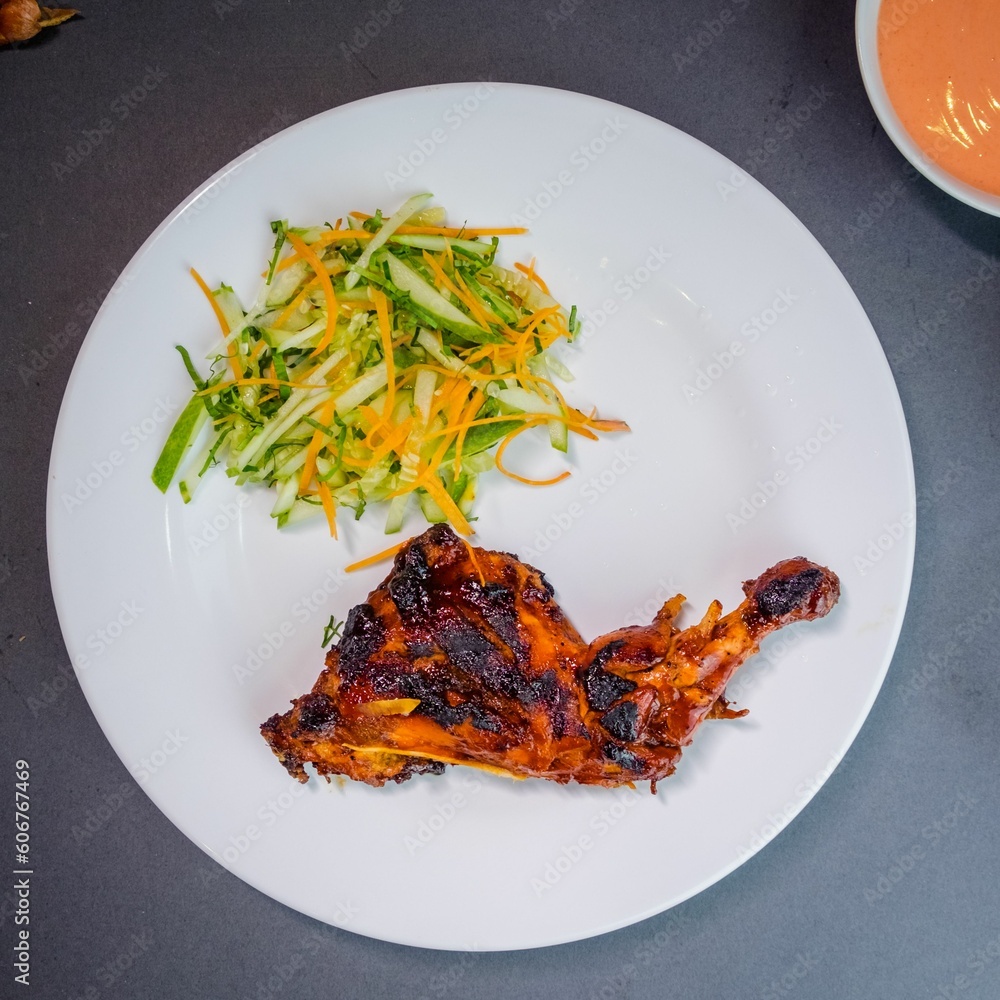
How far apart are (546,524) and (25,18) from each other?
2.64 metres

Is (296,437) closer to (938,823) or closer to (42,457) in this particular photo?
(42,457)

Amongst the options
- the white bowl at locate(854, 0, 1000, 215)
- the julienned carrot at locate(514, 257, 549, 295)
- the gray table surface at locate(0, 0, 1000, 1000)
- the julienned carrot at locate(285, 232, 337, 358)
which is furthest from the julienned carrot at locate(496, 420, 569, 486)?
the white bowl at locate(854, 0, 1000, 215)

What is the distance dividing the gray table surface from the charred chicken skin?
24.8 inches

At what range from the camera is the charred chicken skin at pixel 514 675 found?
267cm

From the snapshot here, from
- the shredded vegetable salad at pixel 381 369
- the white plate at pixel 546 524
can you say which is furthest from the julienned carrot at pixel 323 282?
the white plate at pixel 546 524

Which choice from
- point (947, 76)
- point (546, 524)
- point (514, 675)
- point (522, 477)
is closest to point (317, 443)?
point (522, 477)

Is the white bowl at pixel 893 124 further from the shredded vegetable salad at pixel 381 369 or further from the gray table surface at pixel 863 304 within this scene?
the shredded vegetable salad at pixel 381 369

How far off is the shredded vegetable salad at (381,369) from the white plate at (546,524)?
4.3 inches

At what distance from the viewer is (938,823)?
3164 mm

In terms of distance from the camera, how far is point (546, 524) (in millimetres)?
3098

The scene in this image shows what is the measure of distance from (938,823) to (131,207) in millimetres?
3760

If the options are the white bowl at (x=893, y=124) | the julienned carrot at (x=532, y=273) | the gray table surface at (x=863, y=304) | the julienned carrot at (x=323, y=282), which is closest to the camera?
the white bowl at (x=893, y=124)

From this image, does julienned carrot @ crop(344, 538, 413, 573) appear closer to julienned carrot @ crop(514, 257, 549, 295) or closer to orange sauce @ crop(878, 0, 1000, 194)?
julienned carrot @ crop(514, 257, 549, 295)

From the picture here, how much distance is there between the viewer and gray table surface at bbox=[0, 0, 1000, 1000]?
311cm
